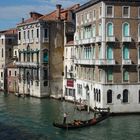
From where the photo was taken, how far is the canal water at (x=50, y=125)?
23.3 metres

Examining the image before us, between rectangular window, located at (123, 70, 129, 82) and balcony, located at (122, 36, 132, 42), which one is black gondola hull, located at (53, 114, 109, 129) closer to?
rectangular window, located at (123, 70, 129, 82)

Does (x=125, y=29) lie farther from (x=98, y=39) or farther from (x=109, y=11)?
(x=98, y=39)

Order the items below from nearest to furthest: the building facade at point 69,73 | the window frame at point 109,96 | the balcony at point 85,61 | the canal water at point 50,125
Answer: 1. the canal water at point 50,125
2. the window frame at point 109,96
3. the balcony at point 85,61
4. the building facade at point 69,73

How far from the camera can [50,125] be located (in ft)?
86.3

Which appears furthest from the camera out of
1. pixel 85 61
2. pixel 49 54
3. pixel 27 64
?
pixel 27 64

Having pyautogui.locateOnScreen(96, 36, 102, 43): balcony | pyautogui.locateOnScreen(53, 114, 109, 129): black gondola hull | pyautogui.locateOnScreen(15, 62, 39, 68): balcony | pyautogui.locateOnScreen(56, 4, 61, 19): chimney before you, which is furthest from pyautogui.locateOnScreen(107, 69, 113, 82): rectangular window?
pyautogui.locateOnScreen(56, 4, 61, 19): chimney

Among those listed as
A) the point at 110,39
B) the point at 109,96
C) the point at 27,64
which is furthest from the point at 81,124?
the point at 27,64

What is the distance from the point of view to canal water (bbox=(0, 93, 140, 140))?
2335 centimetres

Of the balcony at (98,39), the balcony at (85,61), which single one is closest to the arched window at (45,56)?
the balcony at (85,61)

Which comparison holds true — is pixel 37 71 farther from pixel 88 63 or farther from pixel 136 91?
pixel 136 91

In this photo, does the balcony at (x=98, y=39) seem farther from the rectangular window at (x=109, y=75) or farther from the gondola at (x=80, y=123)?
the gondola at (x=80, y=123)

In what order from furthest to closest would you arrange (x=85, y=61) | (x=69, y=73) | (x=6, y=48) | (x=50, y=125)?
(x=6, y=48) < (x=69, y=73) < (x=85, y=61) < (x=50, y=125)

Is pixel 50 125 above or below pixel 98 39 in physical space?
below

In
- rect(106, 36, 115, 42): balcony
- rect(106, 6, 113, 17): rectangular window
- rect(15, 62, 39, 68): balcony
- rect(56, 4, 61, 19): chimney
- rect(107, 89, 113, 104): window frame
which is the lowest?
rect(107, 89, 113, 104): window frame
